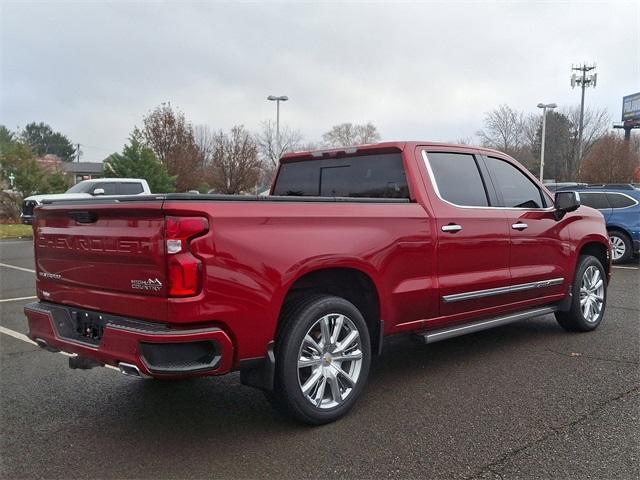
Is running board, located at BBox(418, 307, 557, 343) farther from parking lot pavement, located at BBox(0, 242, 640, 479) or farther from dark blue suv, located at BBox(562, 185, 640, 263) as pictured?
dark blue suv, located at BBox(562, 185, 640, 263)

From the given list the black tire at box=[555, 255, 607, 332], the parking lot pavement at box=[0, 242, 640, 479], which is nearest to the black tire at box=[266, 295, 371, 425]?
the parking lot pavement at box=[0, 242, 640, 479]

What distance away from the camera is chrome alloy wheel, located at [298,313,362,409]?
3633 mm

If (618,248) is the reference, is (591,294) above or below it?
above

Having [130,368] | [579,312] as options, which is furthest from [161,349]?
[579,312]

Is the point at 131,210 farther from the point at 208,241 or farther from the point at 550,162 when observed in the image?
the point at 550,162

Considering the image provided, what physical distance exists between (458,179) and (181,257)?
2697 millimetres

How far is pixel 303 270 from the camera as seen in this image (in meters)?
3.52

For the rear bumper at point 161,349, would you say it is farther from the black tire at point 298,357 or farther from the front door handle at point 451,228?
the front door handle at point 451,228

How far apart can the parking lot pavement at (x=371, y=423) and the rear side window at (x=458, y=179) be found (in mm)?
1436

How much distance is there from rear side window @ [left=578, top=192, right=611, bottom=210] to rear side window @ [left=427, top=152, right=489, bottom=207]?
28.9 ft

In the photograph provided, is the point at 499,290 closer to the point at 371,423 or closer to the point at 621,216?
the point at 371,423

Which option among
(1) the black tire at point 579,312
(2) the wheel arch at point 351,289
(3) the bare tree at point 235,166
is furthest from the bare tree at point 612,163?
(2) the wheel arch at point 351,289

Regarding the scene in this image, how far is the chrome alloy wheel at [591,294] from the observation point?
6.09 meters

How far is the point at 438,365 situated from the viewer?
16.3 feet
